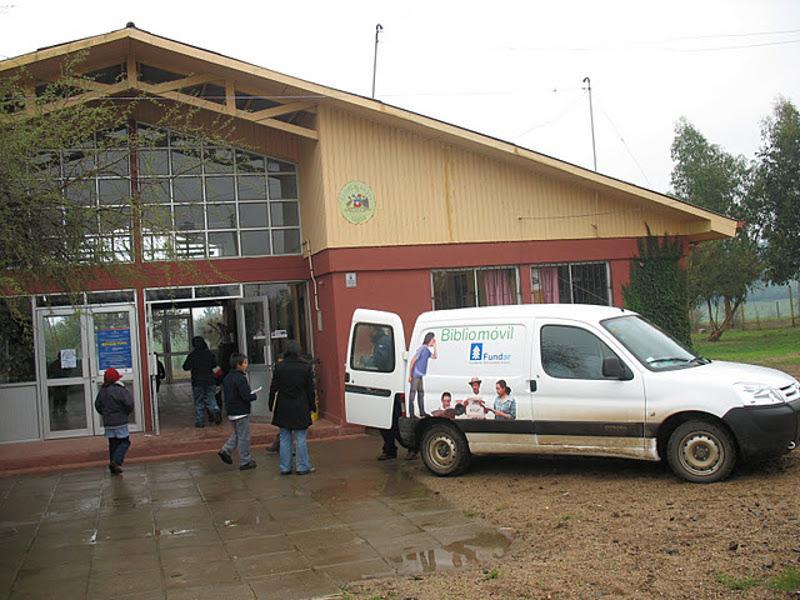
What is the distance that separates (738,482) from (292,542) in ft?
14.1

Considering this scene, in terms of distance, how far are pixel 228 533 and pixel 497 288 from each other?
8.61 metres

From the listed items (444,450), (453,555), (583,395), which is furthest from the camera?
(444,450)

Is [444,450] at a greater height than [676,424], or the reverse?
[676,424]

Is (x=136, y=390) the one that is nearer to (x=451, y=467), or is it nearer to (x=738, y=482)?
(x=451, y=467)

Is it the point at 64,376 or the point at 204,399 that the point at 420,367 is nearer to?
the point at 204,399

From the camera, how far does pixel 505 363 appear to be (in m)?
9.45

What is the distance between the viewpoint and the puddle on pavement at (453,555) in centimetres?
643

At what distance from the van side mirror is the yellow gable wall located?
667 centimetres

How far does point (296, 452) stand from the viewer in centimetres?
1074

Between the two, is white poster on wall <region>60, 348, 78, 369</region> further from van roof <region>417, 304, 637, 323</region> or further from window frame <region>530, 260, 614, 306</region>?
window frame <region>530, 260, 614, 306</region>

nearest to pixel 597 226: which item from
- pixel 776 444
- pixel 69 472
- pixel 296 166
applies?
pixel 296 166

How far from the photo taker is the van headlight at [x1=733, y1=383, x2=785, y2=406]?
8016mm

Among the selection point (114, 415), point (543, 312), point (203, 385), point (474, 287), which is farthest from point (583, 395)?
point (203, 385)

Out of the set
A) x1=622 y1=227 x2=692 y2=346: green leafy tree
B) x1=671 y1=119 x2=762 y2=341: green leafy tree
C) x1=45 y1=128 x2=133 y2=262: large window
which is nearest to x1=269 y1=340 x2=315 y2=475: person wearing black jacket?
x1=45 y1=128 x2=133 y2=262: large window
